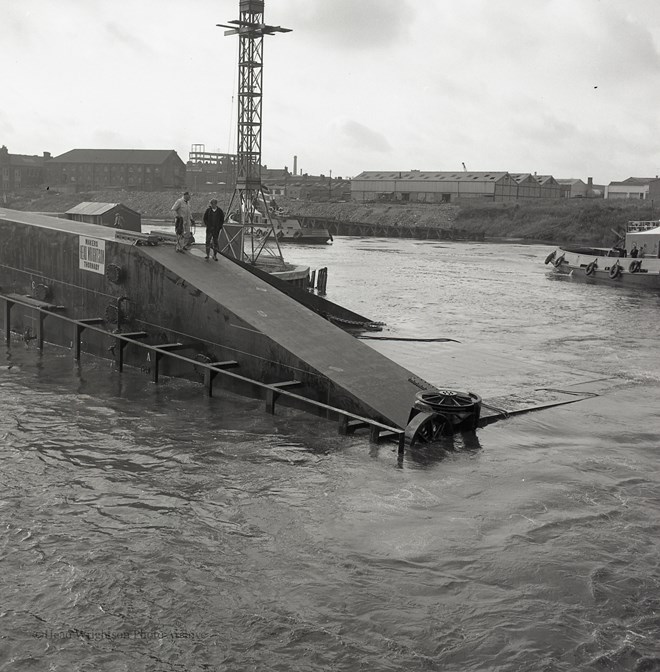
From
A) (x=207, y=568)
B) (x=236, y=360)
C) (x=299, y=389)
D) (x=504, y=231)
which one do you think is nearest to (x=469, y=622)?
(x=207, y=568)

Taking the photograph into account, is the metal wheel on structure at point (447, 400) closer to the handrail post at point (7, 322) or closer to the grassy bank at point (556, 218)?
the handrail post at point (7, 322)

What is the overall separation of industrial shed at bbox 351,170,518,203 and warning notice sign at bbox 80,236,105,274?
98.8m

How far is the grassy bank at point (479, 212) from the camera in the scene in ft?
296

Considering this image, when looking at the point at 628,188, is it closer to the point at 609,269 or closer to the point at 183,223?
the point at 609,269

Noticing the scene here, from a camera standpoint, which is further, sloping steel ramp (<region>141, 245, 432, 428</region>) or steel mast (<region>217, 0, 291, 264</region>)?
steel mast (<region>217, 0, 291, 264</region>)

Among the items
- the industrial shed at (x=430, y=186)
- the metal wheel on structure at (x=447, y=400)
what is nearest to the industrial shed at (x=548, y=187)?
the industrial shed at (x=430, y=186)

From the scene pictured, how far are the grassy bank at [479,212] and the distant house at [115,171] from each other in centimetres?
475

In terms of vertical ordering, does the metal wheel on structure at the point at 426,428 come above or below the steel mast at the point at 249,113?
below

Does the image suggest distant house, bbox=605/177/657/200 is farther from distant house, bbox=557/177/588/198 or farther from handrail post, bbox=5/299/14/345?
handrail post, bbox=5/299/14/345

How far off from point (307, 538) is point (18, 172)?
145 metres

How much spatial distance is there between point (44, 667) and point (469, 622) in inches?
163

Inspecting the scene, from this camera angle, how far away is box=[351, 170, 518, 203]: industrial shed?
375 ft

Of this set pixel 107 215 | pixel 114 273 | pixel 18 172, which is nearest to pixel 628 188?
pixel 18 172

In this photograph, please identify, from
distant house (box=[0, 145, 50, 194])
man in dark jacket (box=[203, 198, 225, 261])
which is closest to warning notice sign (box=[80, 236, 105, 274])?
man in dark jacket (box=[203, 198, 225, 261])
